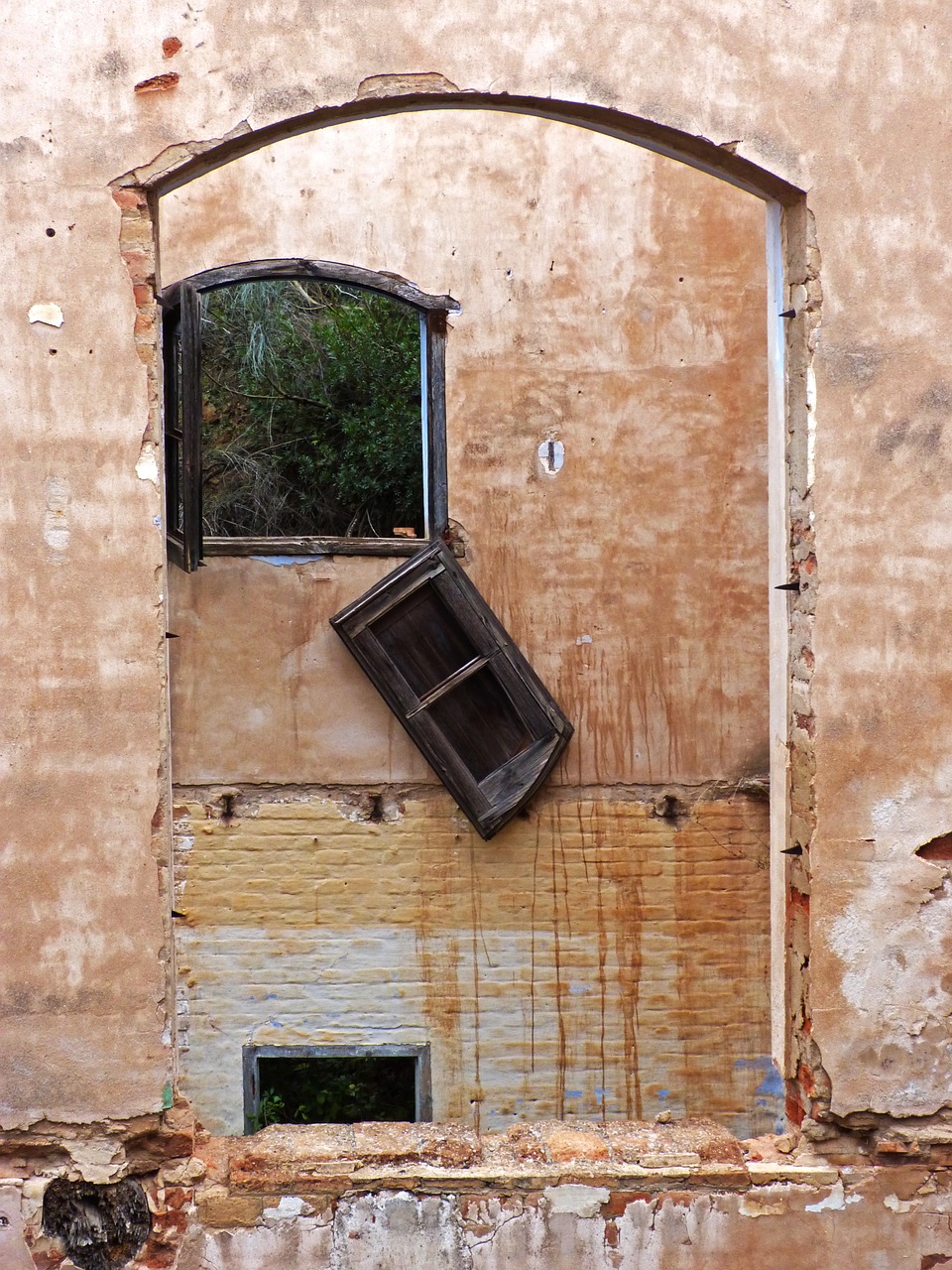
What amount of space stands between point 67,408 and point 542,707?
3088 mm

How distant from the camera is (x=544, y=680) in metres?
5.43

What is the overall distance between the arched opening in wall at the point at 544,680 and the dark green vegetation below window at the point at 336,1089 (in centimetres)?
91

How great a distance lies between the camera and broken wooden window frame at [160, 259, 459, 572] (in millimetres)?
5062

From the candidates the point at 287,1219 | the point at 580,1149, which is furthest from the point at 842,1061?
the point at 287,1219

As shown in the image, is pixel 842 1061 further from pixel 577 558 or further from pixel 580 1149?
pixel 577 558

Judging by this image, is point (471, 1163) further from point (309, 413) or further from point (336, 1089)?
point (309, 413)

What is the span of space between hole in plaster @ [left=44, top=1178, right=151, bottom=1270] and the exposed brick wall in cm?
268

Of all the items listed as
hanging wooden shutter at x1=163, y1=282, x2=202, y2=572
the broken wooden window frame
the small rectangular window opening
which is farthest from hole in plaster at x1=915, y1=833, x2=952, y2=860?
the small rectangular window opening

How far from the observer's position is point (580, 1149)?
113 inches

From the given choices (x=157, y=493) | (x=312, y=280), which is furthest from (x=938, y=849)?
(x=312, y=280)

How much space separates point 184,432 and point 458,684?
1.77m

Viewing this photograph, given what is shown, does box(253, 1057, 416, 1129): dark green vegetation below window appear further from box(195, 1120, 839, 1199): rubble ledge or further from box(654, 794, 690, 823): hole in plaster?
box(195, 1120, 839, 1199): rubble ledge

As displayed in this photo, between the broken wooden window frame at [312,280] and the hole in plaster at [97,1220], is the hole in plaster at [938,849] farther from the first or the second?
the broken wooden window frame at [312,280]

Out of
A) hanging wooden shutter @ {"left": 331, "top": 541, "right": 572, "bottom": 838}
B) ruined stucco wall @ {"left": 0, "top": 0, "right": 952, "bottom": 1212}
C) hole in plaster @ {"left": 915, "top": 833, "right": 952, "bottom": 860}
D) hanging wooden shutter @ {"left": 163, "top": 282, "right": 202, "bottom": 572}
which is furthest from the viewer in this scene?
hanging wooden shutter @ {"left": 331, "top": 541, "right": 572, "bottom": 838}
